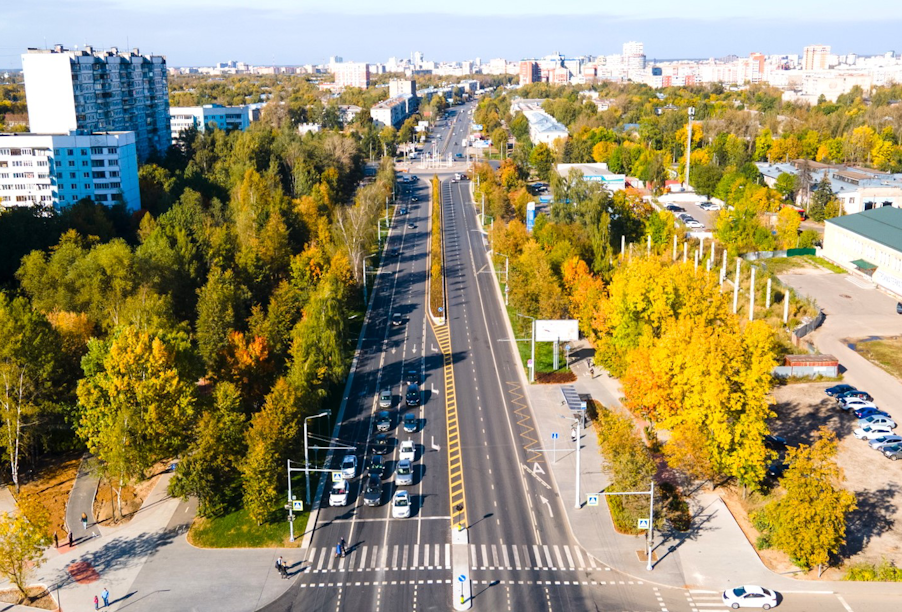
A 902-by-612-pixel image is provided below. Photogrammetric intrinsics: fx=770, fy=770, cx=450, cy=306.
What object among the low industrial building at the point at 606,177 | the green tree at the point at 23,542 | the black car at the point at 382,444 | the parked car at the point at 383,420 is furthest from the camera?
the low industrial building at the point at 606,177

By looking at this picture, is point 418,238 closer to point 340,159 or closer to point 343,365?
point 340,159

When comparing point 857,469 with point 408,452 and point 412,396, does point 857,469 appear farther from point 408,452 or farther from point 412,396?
point 412,396

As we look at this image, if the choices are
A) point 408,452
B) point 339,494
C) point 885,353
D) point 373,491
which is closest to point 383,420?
point 408,452

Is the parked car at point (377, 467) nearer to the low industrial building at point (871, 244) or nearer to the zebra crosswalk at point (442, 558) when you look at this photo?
the zebra crosswalk at point (442, 558)

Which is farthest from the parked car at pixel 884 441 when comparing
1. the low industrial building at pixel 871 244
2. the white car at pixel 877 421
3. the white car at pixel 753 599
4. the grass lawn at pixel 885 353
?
the low industrial building at pixel 871 244

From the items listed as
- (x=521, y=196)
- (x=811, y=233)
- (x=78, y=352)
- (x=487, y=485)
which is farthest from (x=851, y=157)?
(x=78, y=352)

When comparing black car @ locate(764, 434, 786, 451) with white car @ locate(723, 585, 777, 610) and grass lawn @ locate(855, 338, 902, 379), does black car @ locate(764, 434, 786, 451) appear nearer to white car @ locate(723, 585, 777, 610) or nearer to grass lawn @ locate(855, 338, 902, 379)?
white car @ locate(723, 585, 777, 610)

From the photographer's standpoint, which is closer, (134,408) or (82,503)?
(134,408)
